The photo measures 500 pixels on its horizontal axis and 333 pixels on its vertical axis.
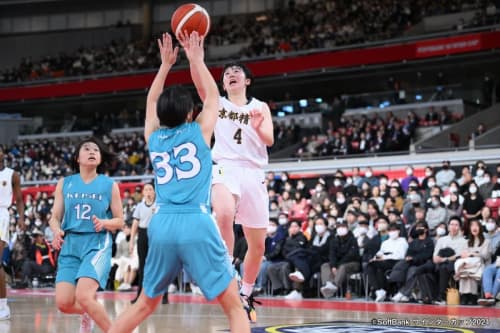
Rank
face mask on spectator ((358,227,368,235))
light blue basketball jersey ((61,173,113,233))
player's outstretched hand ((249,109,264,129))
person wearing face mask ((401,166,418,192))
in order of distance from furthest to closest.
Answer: person wearing face mask ((401,166,418,192)) → face mask on spectator ((358,227,368,235)) → player's outstretched hand ((249,109,264,129)) → light blue basketball jersey ((61,173,113,233))

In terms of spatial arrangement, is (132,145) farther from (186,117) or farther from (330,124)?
(186,117)

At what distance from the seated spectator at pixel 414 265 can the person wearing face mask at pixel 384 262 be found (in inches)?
7.9

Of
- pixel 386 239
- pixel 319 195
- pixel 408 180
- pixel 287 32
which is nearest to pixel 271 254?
pixel 386 239

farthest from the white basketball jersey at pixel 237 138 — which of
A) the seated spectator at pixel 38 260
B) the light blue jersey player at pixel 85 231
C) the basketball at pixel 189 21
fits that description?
the seated spectator at pixel 38 260

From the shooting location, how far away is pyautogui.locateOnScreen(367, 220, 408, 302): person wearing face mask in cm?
1421

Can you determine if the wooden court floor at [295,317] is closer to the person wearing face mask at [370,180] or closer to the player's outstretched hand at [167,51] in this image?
the player's outstretched hand at [167,51]

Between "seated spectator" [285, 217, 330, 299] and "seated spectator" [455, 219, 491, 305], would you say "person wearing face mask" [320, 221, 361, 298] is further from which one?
"seated spectator" [455, 219, 491, 305]

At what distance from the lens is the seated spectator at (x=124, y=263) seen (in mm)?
17781

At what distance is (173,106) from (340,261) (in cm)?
1017

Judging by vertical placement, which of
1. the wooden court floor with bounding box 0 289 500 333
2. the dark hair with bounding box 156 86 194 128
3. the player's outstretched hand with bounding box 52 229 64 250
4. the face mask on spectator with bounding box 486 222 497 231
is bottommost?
the wooden court floor with bounding box 0 289 500 333

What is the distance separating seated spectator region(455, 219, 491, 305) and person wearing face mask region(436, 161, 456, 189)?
362 centimetres

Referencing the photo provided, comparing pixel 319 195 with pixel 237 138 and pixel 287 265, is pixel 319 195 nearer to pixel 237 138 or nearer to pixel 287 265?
→ pixel 287 265

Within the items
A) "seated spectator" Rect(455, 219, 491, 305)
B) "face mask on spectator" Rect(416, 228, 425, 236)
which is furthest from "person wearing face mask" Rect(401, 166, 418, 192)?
"seated spectator" Rect(455, 219, 491, 305)

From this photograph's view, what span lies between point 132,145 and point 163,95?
2683 cm
